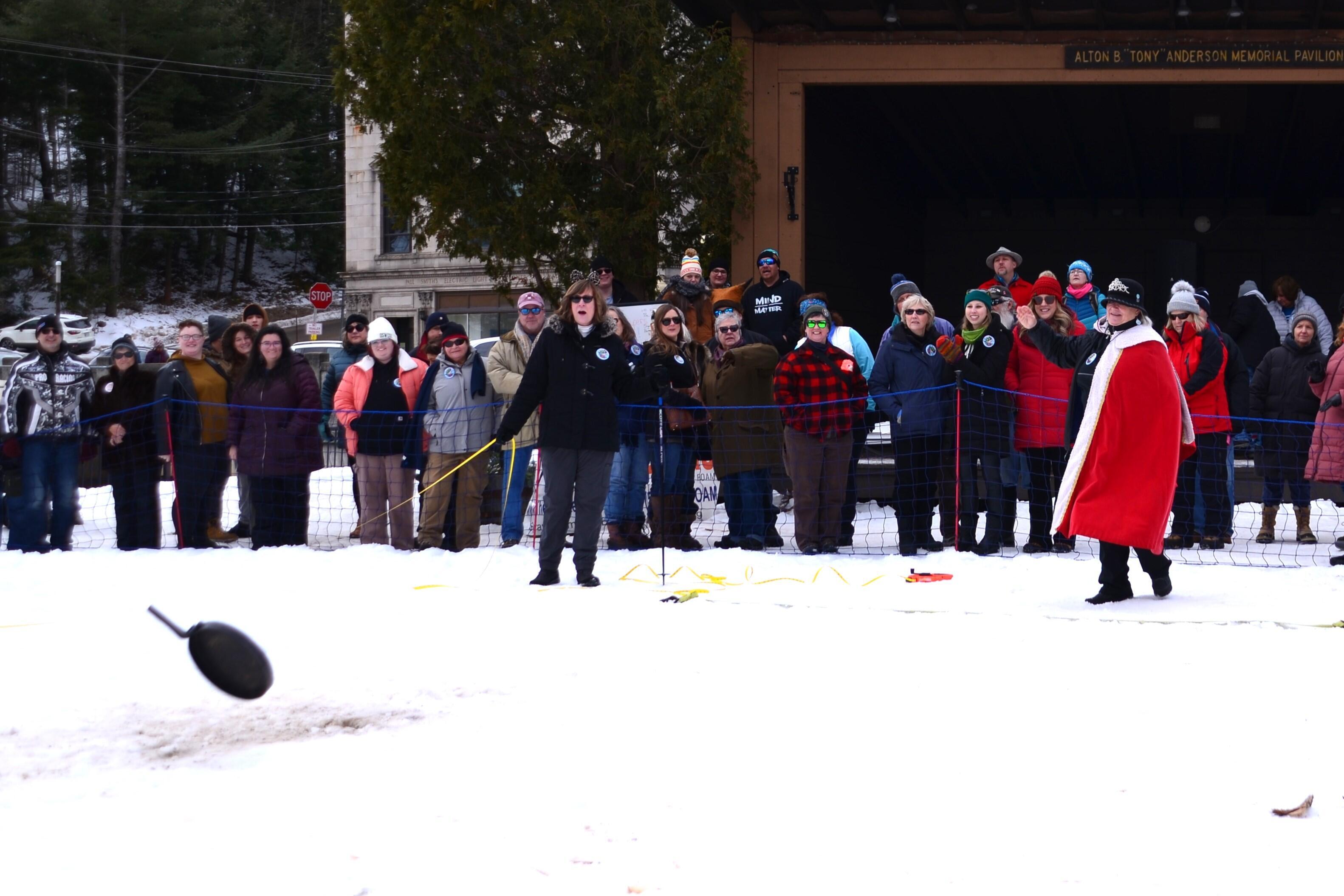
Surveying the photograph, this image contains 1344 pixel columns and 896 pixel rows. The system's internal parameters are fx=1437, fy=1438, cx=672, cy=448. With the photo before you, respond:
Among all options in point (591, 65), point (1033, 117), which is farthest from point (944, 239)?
point (591, 65)

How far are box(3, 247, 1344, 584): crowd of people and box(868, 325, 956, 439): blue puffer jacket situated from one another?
1cm

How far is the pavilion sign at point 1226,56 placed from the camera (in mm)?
13484

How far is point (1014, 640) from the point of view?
264 inches

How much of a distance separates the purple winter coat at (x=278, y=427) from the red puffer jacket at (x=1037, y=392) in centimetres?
494

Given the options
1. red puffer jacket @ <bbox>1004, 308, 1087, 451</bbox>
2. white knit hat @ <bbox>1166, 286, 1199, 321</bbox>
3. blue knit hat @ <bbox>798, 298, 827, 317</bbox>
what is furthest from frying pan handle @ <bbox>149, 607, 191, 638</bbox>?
white knit hat @ <bbox>1166, 286, 1199, 321</bbox>

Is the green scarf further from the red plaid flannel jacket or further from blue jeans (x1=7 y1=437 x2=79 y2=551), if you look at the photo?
blue jeans (x1=7 y1=437 x2=79 y2=551)

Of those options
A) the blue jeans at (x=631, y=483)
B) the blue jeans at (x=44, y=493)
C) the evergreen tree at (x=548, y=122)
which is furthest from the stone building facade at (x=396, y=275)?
the blue jeans at (x=631, y=483)

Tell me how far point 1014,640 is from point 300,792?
3571mm

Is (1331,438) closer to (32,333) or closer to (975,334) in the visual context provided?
(975,334)

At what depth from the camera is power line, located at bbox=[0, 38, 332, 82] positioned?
44.3m

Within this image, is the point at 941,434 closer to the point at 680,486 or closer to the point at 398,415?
the point at 680,486

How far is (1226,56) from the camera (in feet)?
44.5

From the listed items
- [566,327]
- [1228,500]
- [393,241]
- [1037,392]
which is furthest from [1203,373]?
[393,241]

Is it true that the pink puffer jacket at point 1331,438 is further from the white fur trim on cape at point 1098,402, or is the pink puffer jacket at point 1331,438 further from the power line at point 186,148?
the power line at point 186,148
